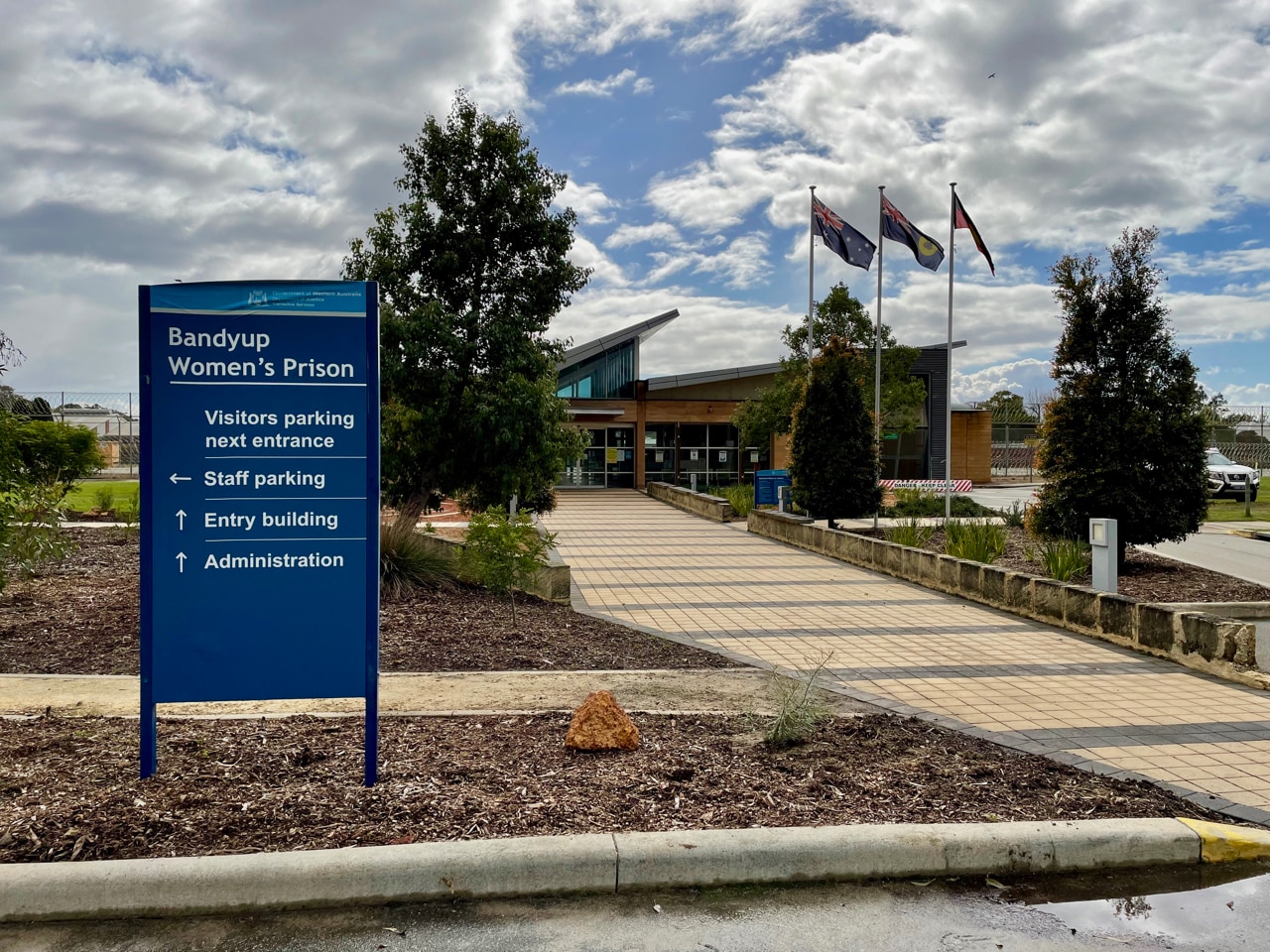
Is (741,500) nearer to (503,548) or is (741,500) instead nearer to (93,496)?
(93,496)

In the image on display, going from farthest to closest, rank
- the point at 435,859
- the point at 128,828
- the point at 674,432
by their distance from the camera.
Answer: the point at 674,432
the point at 128,828
the point at 435,859

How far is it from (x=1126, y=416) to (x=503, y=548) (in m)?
7.67

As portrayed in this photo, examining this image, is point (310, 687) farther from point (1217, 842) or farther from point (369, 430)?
point (1217, 842)

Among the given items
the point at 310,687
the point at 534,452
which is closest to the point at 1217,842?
the point at 310,687

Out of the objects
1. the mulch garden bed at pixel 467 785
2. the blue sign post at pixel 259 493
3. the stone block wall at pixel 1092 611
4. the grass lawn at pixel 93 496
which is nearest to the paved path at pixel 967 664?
the stone block wall at pixel 1092 611

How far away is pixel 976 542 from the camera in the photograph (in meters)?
12.5

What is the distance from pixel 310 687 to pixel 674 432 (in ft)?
121

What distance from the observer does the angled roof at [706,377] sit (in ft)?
130

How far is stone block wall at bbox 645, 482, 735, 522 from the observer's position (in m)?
25.2

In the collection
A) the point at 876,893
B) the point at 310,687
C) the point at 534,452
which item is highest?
the point at 534,452

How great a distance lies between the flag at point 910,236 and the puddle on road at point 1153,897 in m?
16.9

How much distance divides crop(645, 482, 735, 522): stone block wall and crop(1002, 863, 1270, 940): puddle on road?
21060mm

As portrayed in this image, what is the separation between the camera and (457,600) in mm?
9422

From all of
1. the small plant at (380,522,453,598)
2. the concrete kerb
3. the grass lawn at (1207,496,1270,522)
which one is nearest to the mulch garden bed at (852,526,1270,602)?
the small plant at (380,522,453,598)
